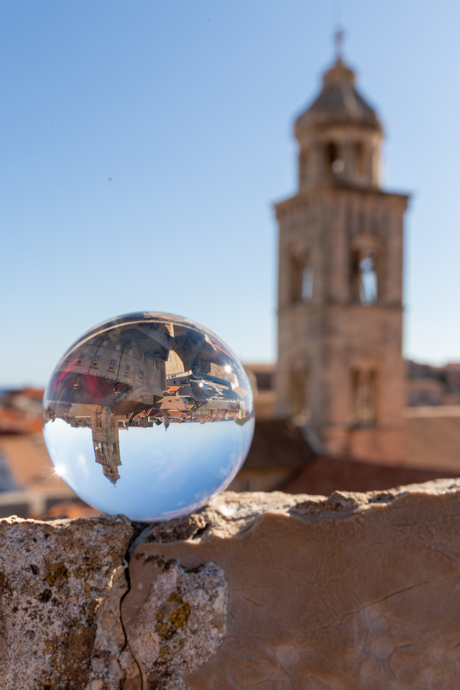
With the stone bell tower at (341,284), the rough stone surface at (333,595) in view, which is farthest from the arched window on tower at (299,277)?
the rough stone surface at (333,595)

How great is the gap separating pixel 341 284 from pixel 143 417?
16615mm

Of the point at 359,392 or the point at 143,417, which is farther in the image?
the point at 359,392

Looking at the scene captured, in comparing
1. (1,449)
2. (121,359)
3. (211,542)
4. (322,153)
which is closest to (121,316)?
(121,359)

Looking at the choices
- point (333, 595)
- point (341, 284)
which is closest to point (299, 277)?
point (341, 284)

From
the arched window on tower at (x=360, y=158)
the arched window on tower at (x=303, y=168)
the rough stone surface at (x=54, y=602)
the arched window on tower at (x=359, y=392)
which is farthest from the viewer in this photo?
the arched window on tower at (x=359, y=392)

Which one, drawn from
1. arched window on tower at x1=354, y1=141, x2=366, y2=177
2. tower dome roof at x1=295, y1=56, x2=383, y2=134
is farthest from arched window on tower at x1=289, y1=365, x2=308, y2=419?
tower dome roof at x1=295, y1=56, x2=383, y2=134

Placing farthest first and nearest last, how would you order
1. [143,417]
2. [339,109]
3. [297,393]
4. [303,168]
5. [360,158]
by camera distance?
1. [297,393]
2. [303,168]
3. [360,158]
4. [339,109]
5. [143,417]

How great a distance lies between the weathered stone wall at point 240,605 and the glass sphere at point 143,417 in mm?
192

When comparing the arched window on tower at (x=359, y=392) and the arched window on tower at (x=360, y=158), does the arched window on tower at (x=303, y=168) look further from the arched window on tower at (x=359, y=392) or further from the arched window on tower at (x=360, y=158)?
the arched window on tower at (x=359, y=392)

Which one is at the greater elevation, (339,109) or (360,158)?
(339,109)

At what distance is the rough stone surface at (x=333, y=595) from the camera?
1.62 m

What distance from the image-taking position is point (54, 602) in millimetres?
1668

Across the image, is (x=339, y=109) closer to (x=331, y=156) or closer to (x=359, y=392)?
(x=331, y=156)

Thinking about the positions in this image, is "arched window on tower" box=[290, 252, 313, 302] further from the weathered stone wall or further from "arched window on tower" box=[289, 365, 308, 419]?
the weathered stone wall
